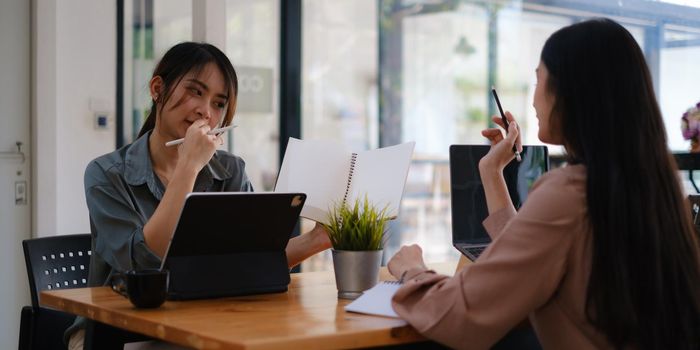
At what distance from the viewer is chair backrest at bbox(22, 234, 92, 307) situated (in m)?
2.27

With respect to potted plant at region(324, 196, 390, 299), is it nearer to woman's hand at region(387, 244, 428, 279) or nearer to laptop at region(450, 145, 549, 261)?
woman's hand at region(387, 244, 428, 279)

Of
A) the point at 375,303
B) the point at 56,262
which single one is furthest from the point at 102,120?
the point at 375,303

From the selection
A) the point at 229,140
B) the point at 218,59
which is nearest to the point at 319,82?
the point at 229,140

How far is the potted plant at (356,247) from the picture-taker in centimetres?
180

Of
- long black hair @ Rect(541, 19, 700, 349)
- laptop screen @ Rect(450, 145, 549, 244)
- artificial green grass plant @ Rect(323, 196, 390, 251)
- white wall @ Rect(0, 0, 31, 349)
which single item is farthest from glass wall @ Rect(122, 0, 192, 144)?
long black hair @ Rect(541, 19, 700, 349)

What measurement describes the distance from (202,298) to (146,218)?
0.46m

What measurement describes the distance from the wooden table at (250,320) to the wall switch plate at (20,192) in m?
2.10

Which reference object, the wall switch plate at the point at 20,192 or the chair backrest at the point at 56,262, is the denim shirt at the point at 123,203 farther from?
the wall switch plate at the point at 20,192

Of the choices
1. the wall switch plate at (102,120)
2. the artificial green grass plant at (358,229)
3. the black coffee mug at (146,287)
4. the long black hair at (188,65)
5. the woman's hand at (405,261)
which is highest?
the long black hair at (188,65)

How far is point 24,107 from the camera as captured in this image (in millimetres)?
3812

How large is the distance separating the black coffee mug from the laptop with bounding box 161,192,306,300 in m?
0.09

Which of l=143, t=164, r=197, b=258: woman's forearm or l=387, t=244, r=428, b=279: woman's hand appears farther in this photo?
l=143, t=164, r=197, b=258: woman's forearm

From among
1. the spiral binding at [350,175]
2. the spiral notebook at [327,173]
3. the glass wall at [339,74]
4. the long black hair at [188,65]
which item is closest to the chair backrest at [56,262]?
the long black hair at [188,65]

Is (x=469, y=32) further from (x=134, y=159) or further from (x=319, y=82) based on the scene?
(x=134, y=159)
